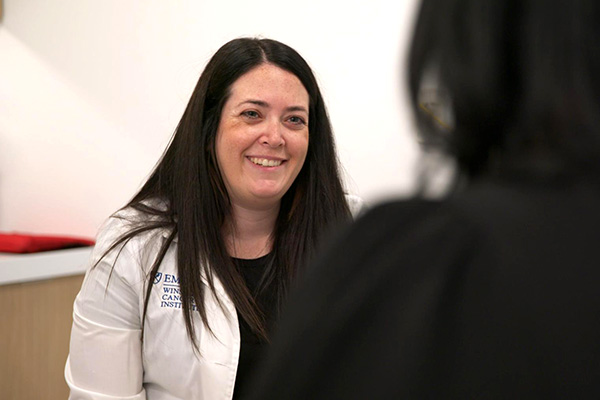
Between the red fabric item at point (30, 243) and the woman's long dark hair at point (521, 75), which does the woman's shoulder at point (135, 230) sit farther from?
the woman's long dark hair at point (521, 75)

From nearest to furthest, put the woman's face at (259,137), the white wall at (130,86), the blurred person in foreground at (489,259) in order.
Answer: the blurred person in foreground at (489,259)
the woman's face at (259,137)
the white wall at (130,86)

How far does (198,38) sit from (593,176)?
2.20 metres

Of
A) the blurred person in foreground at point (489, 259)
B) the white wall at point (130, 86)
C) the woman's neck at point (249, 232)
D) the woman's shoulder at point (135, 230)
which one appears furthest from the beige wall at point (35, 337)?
the blurred person in foreground at point (489, 259)

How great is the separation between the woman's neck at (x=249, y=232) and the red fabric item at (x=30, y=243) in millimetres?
1076

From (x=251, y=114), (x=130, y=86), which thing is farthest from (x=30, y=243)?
(x=251, y=114)

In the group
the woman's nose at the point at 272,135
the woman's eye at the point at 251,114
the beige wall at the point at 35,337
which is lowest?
the beige wall at the point at 35,337

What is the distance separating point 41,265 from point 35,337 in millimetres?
248

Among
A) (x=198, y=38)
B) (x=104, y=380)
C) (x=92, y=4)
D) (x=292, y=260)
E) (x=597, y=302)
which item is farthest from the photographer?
(x=92, y=4)

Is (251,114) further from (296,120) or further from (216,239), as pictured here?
(216,239)

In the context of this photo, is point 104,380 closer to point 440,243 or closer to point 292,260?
point 292,260

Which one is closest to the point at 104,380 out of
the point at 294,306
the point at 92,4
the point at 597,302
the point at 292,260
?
the point at 292,260

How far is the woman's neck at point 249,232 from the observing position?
164cm

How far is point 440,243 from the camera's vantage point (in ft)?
1.38

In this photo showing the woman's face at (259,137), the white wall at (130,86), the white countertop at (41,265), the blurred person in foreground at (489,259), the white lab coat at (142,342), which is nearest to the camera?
the blurred person in foreground at (489,259)
